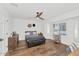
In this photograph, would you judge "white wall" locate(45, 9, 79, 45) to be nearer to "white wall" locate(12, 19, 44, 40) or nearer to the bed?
"white wall" locate(12, 19, 44, 40)

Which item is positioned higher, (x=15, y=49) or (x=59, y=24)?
(x=59, y=24)

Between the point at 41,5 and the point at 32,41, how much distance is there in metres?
0.83

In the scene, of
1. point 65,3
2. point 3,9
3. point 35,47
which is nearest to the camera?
point 65,3

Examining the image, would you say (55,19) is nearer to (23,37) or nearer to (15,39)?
(23,37)

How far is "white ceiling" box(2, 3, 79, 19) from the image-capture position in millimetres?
2053

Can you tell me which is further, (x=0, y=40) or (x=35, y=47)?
(x=35, y=47)

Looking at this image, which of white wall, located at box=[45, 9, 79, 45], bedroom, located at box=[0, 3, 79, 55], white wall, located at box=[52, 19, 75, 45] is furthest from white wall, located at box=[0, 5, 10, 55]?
white wall, located at box=[52, 19, 75, 45]

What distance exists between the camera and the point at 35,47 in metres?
2.43

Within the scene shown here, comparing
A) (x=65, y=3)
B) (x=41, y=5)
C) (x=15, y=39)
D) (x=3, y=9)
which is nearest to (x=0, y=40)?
(x=15, y=39)

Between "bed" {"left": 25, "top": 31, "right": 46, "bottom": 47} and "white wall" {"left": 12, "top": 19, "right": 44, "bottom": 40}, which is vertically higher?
"white wall" {"left": 12, "top": 19, "right": 44, "bottom": 40}

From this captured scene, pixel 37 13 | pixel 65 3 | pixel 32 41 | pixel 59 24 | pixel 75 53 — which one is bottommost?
pixel 75 53

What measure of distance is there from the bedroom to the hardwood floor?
81 millimetres

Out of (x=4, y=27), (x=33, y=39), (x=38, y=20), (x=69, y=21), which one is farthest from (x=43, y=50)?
(x=4, y=27)

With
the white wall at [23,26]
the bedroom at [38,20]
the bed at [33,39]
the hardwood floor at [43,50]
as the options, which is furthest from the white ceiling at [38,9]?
the hardwood floor at [43,50]
